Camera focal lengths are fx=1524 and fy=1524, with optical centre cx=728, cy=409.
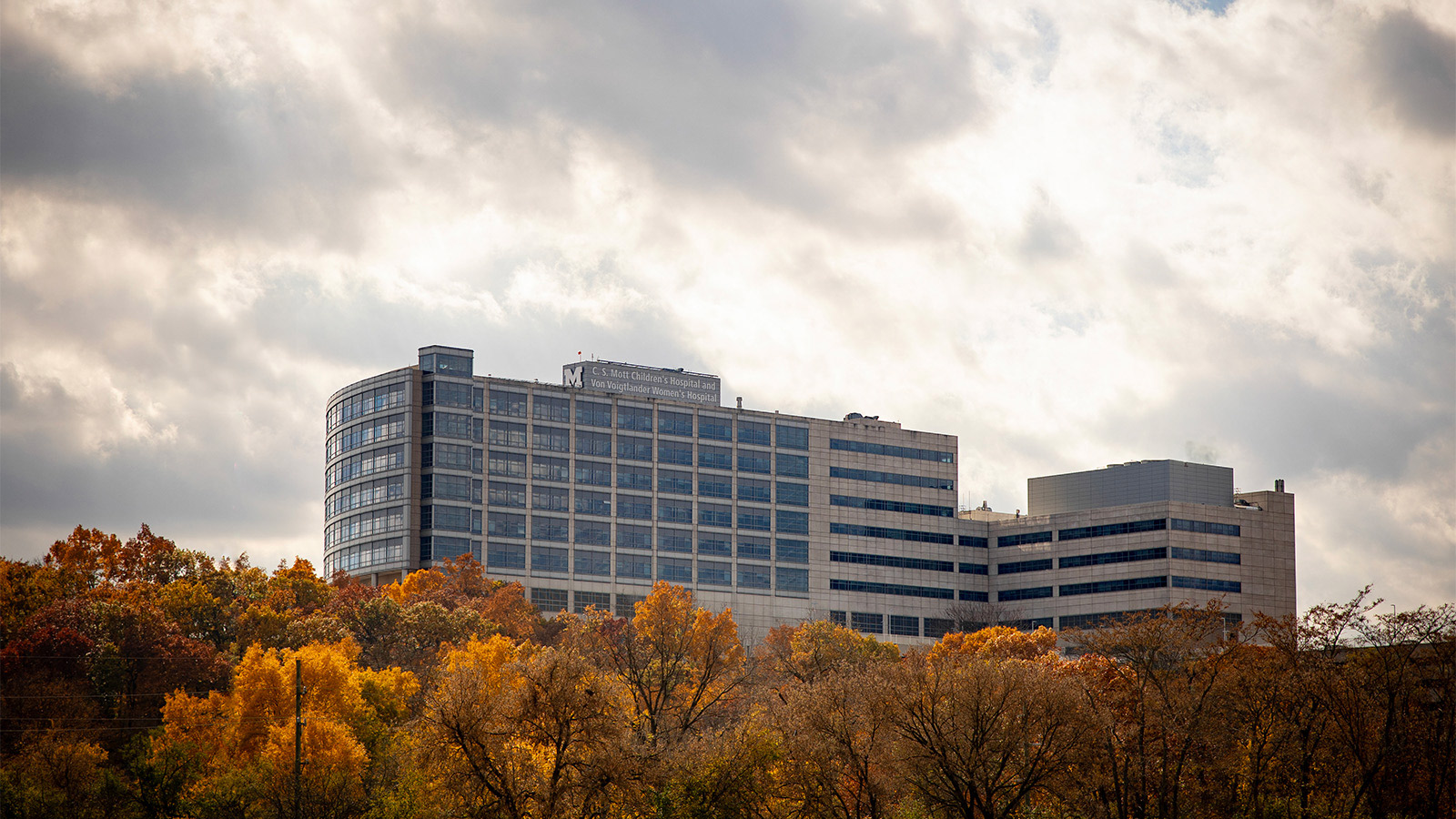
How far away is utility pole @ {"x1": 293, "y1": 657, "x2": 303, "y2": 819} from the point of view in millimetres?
98750

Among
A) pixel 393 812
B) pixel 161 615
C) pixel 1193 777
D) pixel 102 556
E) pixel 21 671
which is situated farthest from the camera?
pixel 102 556

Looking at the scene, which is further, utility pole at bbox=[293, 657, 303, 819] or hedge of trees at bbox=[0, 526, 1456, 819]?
utility pole at bbox=[293, 657, 303, 819]

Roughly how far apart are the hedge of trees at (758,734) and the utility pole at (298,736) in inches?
20.1

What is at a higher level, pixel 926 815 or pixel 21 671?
pixel 21 671

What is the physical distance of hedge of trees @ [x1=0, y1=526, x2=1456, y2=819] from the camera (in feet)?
303

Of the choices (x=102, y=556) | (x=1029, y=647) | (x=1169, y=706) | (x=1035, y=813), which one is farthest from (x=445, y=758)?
(x=1029, y=647)

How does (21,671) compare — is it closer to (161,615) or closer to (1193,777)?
(161,615)

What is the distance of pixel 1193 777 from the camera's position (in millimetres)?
104188

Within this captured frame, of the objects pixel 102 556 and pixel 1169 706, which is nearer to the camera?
pixel 1169 706

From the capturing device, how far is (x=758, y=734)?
101 metres

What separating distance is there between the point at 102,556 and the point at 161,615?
103 feet

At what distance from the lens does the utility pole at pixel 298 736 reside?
324ft

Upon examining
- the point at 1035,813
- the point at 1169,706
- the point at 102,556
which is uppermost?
the point at 102,556

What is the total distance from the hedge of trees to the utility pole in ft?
1.68
